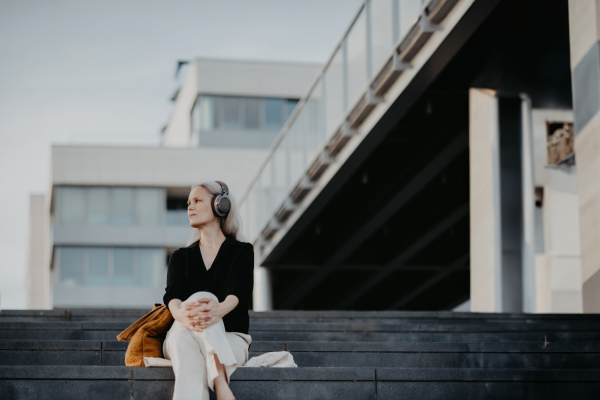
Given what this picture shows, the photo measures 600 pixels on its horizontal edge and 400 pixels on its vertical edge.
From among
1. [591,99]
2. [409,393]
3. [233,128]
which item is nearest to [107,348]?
[409,393]

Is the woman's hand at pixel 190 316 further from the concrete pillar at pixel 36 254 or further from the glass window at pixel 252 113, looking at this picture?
the concrete pillar at pixel 36 254

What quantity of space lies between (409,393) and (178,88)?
58190mm

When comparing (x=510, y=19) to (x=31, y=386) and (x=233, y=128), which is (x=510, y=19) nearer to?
(x=31, y=386)

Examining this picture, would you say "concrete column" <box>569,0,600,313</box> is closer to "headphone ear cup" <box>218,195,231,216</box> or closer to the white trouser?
"headphone ear cup" <box>218,195,231,216</box>

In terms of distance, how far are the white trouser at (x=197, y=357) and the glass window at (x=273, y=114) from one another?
47.7m

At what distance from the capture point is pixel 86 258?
49.5 meters

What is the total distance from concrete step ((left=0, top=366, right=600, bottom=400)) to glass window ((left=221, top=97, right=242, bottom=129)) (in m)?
47.8

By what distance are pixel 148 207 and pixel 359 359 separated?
43264 mm

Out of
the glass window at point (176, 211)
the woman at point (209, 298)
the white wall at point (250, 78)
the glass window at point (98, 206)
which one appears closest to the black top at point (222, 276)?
the woman at point (209, 298)

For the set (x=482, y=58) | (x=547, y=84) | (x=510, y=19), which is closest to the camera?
(x=510, y=19)

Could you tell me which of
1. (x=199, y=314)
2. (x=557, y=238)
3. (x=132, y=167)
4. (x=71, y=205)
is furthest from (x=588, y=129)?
(x=71, y=205)

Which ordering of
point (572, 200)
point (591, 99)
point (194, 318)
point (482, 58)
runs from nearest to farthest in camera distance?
1. point (194, 318)
2. point (591, 99)
3. point (482, 58)
4. point (572, 200)

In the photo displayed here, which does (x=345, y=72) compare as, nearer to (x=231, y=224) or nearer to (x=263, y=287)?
(x=263, y=287)

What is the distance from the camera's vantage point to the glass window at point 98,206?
49562mm
